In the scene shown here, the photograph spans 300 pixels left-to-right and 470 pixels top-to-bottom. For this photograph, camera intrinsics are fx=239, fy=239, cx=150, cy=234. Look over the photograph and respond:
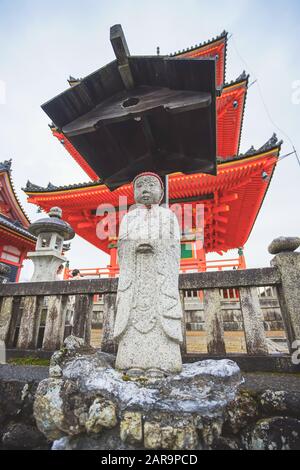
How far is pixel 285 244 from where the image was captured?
8.93 ft

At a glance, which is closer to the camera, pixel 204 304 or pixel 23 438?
pixel 23 438

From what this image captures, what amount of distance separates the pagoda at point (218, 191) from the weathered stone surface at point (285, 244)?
569cm

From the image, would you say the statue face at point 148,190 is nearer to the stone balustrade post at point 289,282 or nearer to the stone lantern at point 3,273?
the stone balustrade post at point 289,282

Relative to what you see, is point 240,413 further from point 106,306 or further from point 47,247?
point 47,247

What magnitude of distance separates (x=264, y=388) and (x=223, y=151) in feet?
43.7

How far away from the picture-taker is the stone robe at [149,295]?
1.90m

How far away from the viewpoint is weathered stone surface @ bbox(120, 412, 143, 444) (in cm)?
137

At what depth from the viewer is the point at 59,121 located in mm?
2859

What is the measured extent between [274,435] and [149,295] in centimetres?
121

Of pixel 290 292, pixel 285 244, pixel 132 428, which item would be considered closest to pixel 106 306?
pixel 132 428
